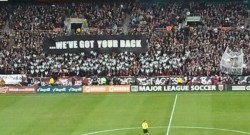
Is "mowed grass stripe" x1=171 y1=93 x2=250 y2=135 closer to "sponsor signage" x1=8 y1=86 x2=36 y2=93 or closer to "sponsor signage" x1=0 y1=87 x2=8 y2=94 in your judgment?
"sponsor signage" x1=8 y1=86 x2=36 y2=93

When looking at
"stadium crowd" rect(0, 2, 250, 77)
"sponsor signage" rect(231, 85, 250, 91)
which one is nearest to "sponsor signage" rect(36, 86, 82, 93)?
"stadium crowd" rect(0, 2, 250, 77)

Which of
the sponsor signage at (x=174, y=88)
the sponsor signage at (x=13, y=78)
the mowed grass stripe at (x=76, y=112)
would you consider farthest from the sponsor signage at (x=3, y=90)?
the sponsor signage at (x=174, y=88)

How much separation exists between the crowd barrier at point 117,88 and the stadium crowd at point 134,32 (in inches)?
111

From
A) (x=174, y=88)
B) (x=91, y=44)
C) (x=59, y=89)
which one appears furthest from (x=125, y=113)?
(x=91, y=44)

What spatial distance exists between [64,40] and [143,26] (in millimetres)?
8855

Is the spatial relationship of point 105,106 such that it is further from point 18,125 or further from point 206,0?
point 206,0

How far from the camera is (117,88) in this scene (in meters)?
53.5

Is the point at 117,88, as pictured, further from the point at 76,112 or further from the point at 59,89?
the point at 76,112

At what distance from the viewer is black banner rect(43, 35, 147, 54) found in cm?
6119

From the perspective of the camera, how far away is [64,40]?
61.8 m

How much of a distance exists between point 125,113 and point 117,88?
11360 mm

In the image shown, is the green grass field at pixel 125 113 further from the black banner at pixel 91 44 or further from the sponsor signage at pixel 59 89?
the black banner at pixel 91 44

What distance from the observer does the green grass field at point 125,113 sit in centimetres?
3672

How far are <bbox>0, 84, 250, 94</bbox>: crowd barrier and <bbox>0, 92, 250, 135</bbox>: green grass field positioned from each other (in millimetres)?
1247
